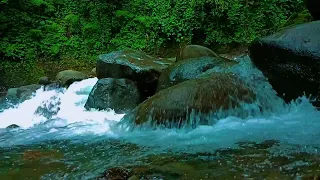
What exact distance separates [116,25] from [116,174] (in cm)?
1257

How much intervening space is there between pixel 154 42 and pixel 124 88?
668cm

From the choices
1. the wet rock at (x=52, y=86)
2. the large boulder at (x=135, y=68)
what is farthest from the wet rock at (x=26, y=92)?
the large boulder at (x=135, y=68)

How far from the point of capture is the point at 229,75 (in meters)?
6.29

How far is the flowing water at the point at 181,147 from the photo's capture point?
144 inches

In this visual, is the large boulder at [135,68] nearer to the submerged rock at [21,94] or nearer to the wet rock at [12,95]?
the submerged rock at [21,94]

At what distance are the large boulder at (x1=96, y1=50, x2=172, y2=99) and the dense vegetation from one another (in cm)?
494

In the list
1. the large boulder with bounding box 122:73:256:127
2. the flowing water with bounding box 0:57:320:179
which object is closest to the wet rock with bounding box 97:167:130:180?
the flowing water with bounding box 0:57:320:179

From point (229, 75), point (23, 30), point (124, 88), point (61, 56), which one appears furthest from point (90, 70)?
point (229, 75)

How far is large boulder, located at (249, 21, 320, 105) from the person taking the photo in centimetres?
565

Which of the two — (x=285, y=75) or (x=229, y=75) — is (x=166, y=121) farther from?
(x=285, y=75)

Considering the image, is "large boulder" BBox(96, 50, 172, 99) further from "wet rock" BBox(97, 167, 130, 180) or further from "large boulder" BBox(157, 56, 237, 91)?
"wet rock" BBox(97, 167, 130, 180)

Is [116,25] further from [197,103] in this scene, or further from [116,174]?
[116,174]

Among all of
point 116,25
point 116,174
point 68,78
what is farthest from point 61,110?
point 116,25

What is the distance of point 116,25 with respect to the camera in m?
15.5
